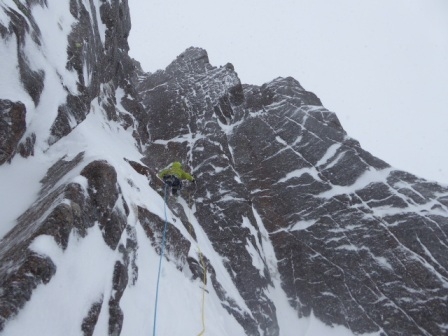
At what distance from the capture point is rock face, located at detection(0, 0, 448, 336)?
26.6 ft

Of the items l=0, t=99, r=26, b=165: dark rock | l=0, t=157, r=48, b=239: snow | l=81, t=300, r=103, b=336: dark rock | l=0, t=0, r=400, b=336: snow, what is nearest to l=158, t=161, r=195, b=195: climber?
l=0, t=0, r=400, b=336: snow

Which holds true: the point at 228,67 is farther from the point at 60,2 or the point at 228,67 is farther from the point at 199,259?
the point at 199,259

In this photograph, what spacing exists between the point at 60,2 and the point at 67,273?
44.8ft

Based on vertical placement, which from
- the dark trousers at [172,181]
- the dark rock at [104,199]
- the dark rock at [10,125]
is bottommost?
the dark rock at [104,199]

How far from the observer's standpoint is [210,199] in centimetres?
2142

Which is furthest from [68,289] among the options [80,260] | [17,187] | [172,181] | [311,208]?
[311,208]

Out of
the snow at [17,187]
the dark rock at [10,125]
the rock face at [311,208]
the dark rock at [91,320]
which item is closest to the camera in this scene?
the dark rock at [91,320]

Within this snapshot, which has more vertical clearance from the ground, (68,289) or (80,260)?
(80,260)

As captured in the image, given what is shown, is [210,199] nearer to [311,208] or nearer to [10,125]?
[311,208]

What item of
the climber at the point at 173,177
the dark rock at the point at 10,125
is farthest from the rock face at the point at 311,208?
the dark rock at the point at 10,125

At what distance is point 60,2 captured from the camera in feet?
50.3

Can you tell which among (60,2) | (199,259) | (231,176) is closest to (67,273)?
(199,259)

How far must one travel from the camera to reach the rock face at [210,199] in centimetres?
811

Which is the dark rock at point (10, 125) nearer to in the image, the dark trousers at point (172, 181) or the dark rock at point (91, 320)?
the dark rock at point (91, 320)
